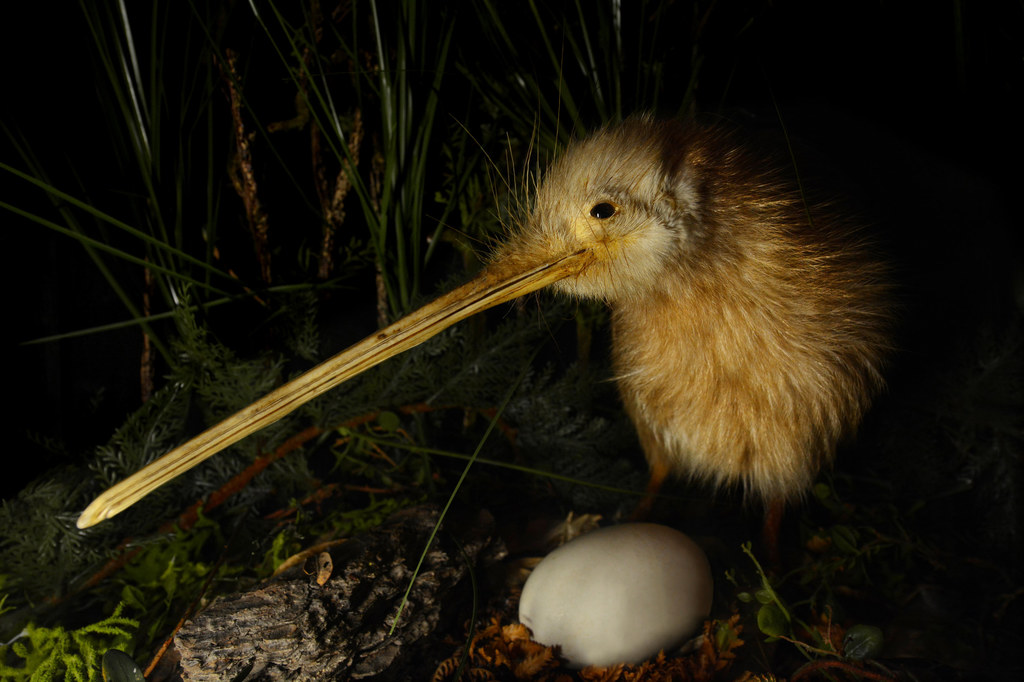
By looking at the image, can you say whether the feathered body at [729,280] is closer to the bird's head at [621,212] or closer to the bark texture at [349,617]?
the bird's head at [621,212]

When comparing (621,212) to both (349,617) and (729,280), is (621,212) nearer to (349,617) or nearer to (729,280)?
(729,280)

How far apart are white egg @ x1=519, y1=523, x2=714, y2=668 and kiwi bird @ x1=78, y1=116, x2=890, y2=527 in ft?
0.48

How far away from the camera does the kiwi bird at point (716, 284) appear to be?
0.61 m

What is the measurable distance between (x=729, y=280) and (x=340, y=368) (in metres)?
0.39

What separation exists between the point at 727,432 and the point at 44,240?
0.93m

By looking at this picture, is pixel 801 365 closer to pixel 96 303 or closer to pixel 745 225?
pixel 745 225

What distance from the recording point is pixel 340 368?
22.0 inches

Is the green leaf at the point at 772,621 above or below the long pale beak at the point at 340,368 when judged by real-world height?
below

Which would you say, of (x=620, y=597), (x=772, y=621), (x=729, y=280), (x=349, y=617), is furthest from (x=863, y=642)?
(x=349, y=617)

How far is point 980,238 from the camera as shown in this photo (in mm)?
637

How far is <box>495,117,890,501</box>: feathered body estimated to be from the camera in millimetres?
611

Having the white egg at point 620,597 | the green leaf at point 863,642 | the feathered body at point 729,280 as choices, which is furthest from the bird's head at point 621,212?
the green leaf at point 863,642

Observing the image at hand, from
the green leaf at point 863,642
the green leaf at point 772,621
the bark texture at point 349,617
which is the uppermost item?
the bark texture at point 349,617

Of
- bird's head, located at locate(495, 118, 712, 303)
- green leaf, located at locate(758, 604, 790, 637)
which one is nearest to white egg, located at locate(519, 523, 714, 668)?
green leaf, located at locate(758, 604, 790, 637)
